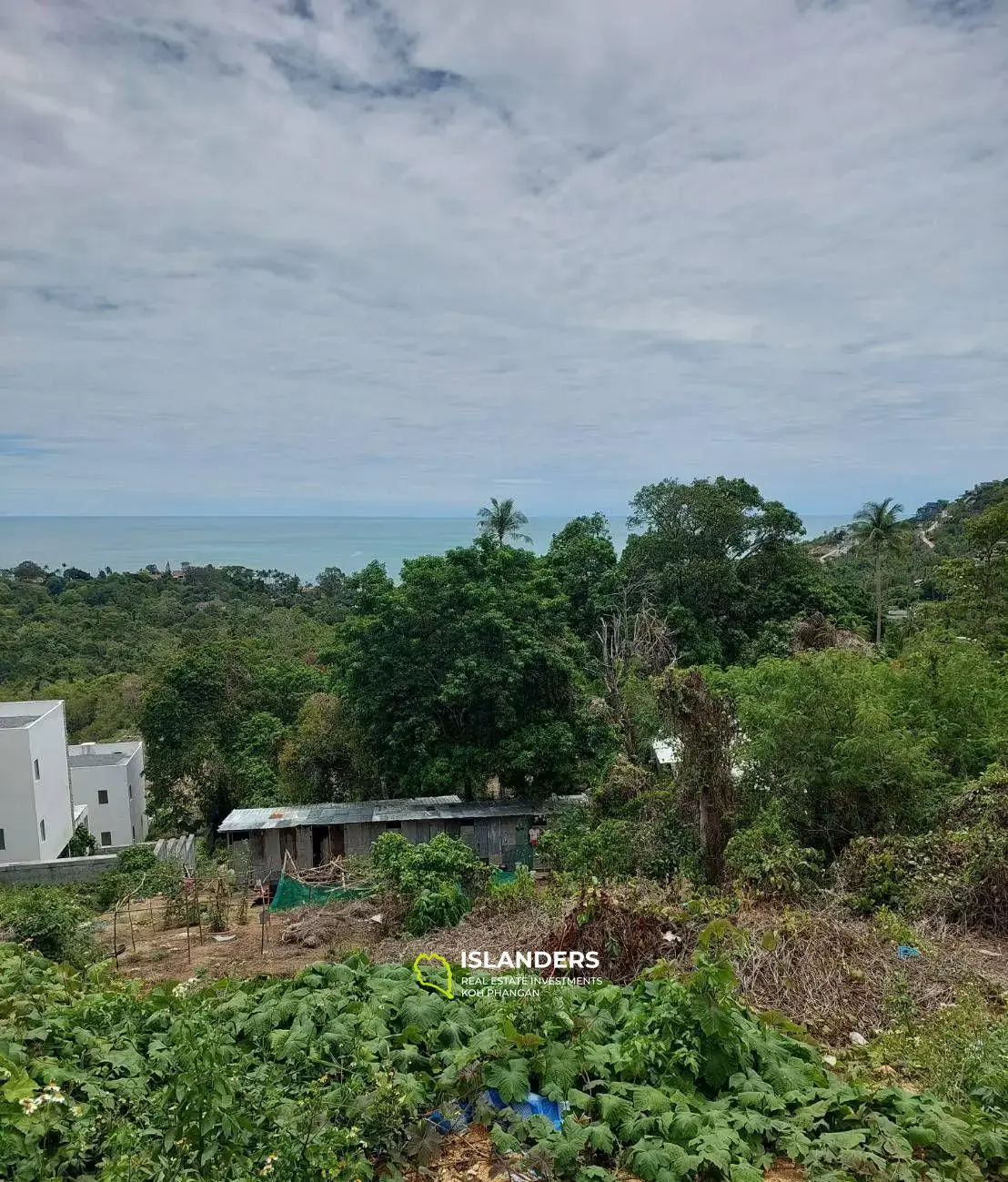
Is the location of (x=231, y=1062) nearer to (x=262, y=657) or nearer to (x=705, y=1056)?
(x=705, y=1056)

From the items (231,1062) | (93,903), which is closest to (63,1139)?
(231,1062)

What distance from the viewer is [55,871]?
16188 millimetres

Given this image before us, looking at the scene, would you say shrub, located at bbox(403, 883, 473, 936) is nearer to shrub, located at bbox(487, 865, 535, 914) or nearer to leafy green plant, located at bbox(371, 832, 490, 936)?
leafy green plant, located at bbox(371, 832, 490, 936)

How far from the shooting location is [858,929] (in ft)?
19.3

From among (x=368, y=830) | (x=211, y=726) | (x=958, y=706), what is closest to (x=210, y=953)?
(x=368, y=830)

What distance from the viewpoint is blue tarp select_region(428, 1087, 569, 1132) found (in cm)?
341

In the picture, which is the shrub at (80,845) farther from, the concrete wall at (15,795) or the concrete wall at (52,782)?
the concrete wall at (15,795)

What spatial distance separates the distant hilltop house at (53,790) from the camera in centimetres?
1736

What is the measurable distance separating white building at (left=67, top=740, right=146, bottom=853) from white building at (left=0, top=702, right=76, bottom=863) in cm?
463

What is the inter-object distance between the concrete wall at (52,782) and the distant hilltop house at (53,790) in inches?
0.8

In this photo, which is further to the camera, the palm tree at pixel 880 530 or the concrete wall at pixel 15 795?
the palm tree at pixel 880 530

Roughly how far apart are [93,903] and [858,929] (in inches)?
444

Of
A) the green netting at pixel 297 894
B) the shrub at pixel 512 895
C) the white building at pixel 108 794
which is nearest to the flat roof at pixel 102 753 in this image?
the white building at pixel 108 794

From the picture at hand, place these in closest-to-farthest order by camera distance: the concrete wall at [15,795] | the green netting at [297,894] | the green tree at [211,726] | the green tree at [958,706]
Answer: the green tree at [958,706] < the green netting at [297,894] < the concrete wall at [15,795] < the green tree at [211,726]
